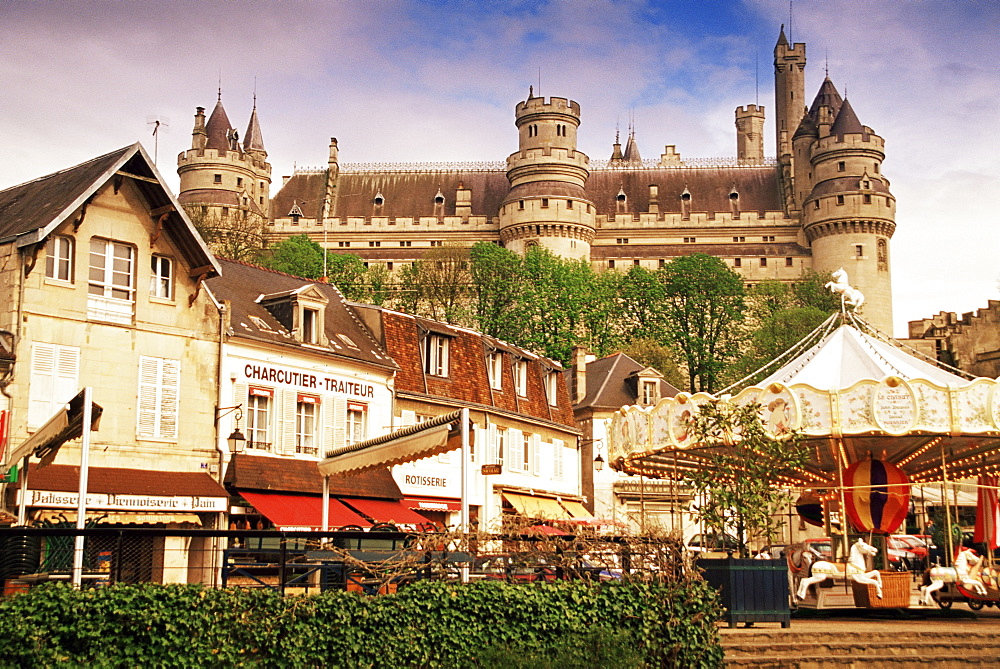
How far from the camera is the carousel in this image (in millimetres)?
17719

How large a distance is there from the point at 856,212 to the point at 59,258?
72376 millimetres

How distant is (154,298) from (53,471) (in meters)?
4.13

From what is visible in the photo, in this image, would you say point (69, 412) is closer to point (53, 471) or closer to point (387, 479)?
point (53, 471)

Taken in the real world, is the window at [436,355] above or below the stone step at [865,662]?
above

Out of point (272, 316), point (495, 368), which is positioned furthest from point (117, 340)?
point (495, 368)

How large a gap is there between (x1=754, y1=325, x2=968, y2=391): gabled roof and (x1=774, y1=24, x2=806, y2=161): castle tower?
89.1m

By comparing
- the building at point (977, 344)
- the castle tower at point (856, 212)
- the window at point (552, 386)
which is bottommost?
the window at point (552, 386)

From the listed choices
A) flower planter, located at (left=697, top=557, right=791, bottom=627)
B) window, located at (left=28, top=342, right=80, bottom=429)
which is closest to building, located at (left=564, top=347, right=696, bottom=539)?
window, located at (left=28, top=342, right=80, bottom=429)

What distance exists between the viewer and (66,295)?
824 inches

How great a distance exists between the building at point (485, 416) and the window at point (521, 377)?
29 mm

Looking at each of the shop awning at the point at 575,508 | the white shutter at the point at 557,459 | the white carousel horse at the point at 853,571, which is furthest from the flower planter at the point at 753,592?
the white shutter at the point at 557,459

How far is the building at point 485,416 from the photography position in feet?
96.9

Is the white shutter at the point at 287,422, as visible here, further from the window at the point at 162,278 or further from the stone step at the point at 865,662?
the stone step at the point at 865,662

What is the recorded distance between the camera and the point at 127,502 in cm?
2041
